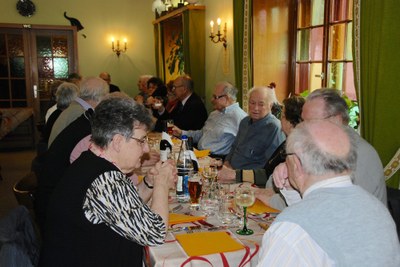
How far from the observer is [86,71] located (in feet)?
27.9

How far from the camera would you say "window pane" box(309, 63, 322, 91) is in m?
4.20

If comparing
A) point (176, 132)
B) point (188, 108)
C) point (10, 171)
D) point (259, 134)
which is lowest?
point (10, 171)

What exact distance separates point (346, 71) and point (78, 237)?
10.2ft

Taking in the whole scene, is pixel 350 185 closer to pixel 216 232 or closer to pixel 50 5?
pixel 216 232

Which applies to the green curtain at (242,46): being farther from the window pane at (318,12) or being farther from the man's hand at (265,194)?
the man's hand at (265,194)

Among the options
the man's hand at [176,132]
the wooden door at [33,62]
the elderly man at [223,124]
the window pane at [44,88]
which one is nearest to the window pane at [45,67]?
the wooden door at [33,62]

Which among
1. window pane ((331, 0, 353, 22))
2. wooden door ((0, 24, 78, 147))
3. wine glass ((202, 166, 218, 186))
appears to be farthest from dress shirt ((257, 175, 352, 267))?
wooden door ((0, 24, 78, 147))

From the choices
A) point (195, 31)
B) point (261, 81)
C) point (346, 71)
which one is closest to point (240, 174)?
point (346, 71)

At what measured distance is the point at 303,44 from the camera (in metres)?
4.55

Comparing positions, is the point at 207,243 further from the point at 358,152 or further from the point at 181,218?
the point at 358,152

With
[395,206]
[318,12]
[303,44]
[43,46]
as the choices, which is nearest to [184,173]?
[395,206]

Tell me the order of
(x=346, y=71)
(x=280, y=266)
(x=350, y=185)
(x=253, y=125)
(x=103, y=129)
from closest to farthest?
(x=280, y=266) → (x=350, y=185) → (x=103, y=129) → (x=253, y=125) → (x=346, y=71)

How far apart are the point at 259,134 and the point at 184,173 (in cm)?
118

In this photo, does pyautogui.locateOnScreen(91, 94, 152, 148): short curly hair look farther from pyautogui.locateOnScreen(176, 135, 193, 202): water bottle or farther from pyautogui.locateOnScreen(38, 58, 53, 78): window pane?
pyautogui.locateOnScreen(38, 58, 53, 78): window pane
